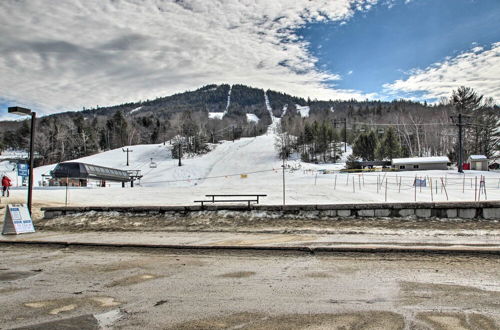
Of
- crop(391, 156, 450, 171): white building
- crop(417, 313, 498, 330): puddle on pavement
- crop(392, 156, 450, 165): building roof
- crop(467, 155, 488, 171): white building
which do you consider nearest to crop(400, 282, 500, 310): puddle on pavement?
crop(417, 313, 498, 330): puddle on pavement

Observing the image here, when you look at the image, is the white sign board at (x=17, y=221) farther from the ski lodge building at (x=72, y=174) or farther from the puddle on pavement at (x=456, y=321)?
the ski lodge building at (x=72, y=174)

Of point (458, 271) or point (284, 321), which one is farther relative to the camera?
point (458, 271)

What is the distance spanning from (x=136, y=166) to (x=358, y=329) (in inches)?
3119

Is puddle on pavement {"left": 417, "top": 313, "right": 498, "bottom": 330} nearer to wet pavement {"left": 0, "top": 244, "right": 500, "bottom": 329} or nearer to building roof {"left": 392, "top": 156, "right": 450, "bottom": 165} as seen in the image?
wet pavement {"left": 0, "top": 244, "right": 500, "bottom": 329}

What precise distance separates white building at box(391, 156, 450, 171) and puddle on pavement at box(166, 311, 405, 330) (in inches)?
2444

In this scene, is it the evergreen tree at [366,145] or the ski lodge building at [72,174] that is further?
the evergreen tree at [366,145]

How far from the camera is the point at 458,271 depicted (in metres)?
7.39

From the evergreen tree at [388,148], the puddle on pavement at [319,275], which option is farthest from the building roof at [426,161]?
the puddle on pavement at [319,275]

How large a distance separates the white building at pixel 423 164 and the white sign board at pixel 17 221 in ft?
193

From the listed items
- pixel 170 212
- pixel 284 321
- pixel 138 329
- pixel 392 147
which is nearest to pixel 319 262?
pixel 284 321

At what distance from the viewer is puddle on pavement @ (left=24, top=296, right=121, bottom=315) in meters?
5.75

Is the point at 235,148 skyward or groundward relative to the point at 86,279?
skyward

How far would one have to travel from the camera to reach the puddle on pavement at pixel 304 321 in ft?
16.1

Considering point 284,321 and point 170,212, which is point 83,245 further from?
point 284,321
